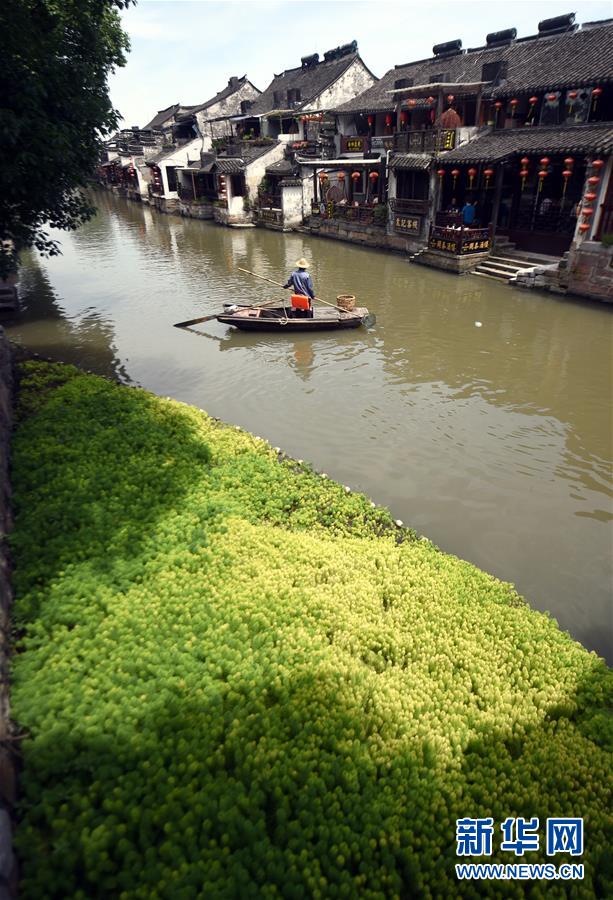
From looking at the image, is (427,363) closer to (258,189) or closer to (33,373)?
(33,373)

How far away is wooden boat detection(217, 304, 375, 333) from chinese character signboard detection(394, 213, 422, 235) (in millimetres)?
11847

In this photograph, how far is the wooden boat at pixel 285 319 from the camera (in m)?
15.2

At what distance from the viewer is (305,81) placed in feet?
134

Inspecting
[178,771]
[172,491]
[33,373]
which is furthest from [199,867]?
[33,373]

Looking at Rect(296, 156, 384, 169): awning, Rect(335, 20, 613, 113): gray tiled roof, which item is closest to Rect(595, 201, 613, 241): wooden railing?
Rect(335, 20, 613, 113): gray tiled roof

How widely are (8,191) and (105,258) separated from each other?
19.2 m

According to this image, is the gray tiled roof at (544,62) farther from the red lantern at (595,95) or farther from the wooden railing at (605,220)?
the wooden railing at (605,220)

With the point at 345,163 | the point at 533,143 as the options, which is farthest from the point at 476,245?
the point at 345,163

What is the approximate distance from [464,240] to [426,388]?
12.5 metres

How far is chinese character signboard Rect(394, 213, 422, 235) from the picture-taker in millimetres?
25109

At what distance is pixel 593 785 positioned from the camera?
3670 mm

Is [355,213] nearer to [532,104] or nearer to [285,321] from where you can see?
[532,104]

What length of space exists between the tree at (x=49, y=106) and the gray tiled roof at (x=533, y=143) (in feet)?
50.0

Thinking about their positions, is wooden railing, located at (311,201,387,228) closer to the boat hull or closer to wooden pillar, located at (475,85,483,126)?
wooden pillar, located at (475,85,483,126)
